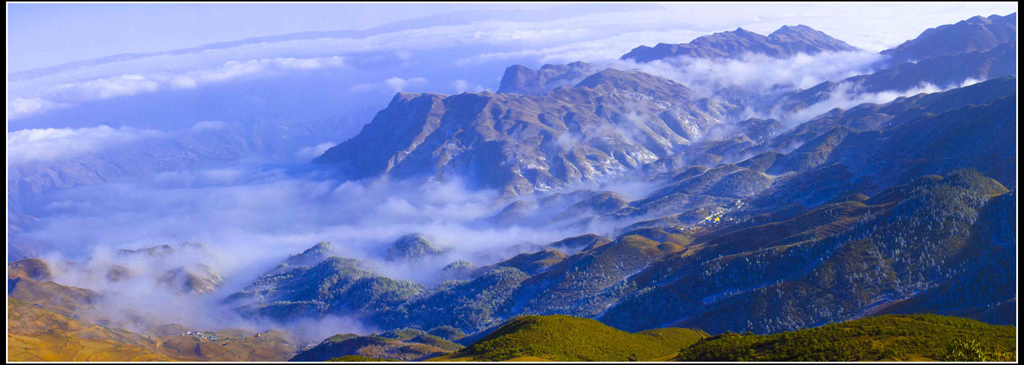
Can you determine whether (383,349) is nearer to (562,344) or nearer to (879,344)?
(562,344)

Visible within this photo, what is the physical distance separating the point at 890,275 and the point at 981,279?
19842mm

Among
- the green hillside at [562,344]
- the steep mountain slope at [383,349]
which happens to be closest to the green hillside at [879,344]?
the green hillside at [562,344]

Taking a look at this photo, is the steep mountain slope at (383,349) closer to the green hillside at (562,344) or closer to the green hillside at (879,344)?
the green hillside at (562,344)

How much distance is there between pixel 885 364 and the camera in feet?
238

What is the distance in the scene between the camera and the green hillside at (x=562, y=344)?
313 ft

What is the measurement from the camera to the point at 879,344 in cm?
8531

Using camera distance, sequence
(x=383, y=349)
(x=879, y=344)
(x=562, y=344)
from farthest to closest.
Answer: (x=383, y=349)
(x=562, y=344)
(x=879, y=344)

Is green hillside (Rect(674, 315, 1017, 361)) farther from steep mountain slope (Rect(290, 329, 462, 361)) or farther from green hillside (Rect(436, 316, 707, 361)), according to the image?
steep mountain slope (Rect(290, 329, 462, 361))

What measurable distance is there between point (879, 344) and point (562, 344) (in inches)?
1595

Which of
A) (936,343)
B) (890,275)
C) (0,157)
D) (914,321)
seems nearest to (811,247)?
(890,275)

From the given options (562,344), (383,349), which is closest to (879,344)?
(562,344)

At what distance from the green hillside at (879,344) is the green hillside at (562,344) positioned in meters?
12.8

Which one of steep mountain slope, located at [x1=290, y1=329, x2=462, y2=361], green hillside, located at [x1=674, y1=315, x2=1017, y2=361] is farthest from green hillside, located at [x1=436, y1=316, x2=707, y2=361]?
steep mountain slope, located at [x1=290, y1=329, x2=462, y2=361]

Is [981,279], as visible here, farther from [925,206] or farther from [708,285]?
[708,285]
